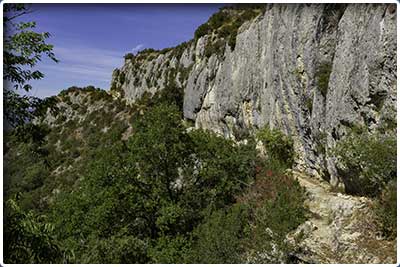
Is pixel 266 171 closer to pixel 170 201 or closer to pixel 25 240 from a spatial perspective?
pixel 170 201

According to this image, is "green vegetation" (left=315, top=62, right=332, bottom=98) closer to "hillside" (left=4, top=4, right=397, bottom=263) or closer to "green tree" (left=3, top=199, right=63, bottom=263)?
"hillside" (left=4, top=4, right=397, bottom=263)

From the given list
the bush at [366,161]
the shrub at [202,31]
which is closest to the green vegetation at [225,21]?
the shrub at [202,31]

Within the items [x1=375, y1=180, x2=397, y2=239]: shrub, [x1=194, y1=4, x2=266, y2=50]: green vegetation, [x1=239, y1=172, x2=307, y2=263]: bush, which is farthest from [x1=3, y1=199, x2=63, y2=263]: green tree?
[x1=194, y1=4, x2=266, y2=50]: green vegetation

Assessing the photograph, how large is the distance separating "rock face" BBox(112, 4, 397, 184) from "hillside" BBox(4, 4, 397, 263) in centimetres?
7

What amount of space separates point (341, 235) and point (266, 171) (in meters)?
6.42

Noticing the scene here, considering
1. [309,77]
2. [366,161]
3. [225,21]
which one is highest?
[225,21]

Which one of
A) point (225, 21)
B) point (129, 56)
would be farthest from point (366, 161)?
point (129, 56)

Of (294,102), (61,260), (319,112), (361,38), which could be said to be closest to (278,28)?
(294,102)

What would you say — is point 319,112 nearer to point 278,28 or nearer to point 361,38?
point 361,38

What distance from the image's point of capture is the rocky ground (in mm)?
10727

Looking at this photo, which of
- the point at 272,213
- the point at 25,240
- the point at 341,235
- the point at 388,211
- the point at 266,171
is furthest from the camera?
the point at 266,171

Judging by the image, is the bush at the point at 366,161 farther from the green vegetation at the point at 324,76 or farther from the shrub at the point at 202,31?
the shrub at the point at 202,31

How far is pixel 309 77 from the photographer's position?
55.6ft

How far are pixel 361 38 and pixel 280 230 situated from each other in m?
6.84
